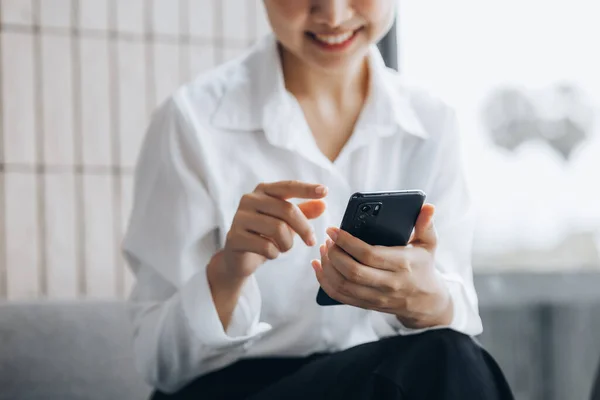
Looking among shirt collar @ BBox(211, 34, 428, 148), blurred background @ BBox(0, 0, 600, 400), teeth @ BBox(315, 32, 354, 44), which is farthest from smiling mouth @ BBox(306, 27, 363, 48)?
blurred background @ BBox(0, 0, 600, 400)

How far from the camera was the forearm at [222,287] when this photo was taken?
3.50 feet

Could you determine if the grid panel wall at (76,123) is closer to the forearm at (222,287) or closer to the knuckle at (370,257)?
the forearm at (222,287)

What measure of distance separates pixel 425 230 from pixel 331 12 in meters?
0.31

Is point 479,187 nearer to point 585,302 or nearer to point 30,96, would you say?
point 585,302

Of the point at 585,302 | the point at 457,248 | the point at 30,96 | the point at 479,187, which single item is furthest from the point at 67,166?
the point at 585,302

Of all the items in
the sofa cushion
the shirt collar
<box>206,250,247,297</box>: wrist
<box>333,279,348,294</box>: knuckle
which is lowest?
the sofa cushion

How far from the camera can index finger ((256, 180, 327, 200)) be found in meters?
0.92

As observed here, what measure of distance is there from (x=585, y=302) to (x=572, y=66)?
63 cm

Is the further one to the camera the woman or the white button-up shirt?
the white button-up shirt

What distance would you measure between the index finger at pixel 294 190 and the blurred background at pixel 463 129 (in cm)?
125

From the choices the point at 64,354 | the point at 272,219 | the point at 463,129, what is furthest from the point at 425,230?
the point at 463,129

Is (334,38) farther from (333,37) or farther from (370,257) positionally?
(370,257)

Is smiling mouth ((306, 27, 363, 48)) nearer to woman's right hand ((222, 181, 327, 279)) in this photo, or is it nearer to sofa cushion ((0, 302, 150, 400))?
woman's right hand ((222, 181, 327, 279))

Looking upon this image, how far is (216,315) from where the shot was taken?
3.53 ft
